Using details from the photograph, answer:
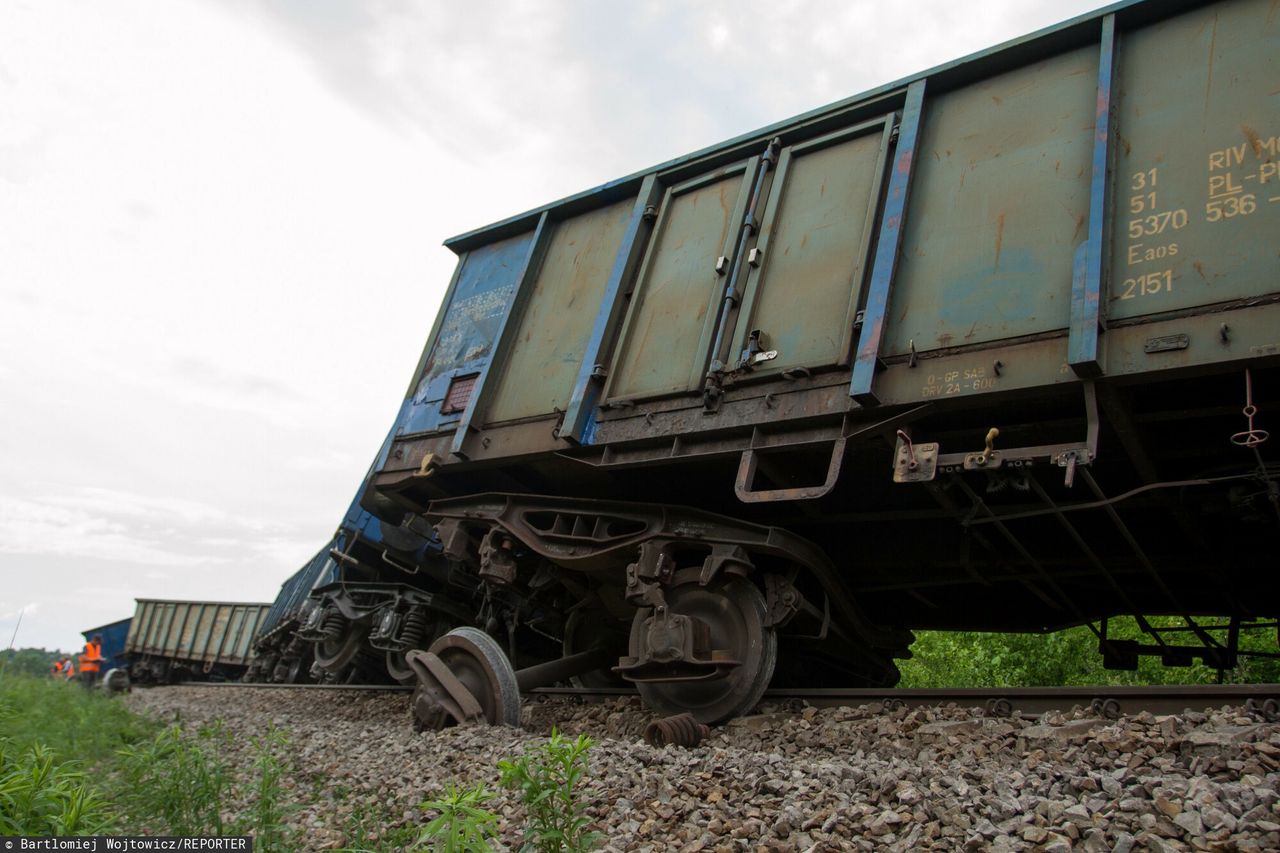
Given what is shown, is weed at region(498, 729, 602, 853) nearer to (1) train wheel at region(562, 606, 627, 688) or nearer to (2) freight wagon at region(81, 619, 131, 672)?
(1) train wheel at region(562, 606, 627, 688)

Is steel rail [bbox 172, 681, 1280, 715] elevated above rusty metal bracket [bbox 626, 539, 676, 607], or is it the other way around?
rusty metal bracket [bbox 626, 539, 676, 607]

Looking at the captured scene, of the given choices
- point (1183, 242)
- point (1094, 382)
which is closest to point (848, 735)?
point (1094, 382)

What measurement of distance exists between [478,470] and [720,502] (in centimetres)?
204

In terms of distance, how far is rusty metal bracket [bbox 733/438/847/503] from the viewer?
15.6 feet

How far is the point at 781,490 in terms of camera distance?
16.7 feet

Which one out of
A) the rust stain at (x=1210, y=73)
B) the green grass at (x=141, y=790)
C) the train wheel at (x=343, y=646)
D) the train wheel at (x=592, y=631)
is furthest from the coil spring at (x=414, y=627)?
the rust stain at (x=1210, y=73)

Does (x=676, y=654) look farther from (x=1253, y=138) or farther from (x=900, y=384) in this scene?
(x=1253, y=138)

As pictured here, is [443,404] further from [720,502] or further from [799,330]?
[799,330]

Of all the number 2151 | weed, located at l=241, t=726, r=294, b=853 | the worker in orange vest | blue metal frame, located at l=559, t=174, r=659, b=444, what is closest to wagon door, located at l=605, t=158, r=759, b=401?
blue metal frame, located at l=559, t=174, r=659, b=444

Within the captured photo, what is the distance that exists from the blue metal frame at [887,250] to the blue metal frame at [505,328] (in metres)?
3.31

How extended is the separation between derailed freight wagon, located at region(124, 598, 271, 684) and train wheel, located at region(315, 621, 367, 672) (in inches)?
265

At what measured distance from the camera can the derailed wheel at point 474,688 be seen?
5.81 metres

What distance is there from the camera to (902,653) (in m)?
7.24

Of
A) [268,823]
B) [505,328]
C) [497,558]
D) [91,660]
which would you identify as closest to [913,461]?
[497,558]
